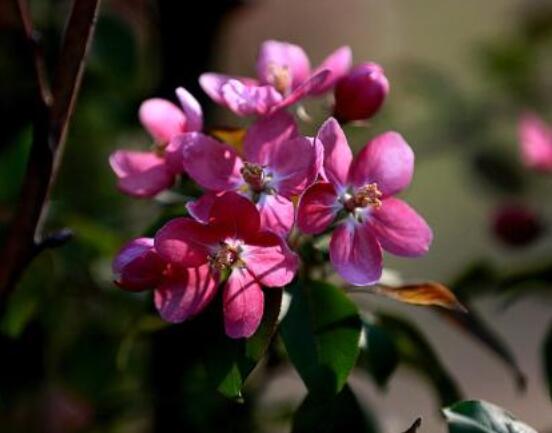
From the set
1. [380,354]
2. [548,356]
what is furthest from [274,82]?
[548,356]

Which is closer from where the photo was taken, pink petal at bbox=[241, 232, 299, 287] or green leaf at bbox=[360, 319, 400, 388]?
pink petal at bbox=[241, 232, 299, 287]

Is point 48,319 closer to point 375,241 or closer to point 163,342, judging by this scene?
point 163,342

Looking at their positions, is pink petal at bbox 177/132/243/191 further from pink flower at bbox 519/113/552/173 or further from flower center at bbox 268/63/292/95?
pink flower at bbox 519/113/552/173

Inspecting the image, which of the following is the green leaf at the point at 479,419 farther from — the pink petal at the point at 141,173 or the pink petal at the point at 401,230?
the pink petal at the point at 141,173

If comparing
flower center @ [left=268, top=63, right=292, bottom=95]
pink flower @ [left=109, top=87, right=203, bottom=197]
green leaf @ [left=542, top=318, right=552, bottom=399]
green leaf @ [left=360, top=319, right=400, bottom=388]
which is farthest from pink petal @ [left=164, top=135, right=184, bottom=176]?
green leaf @ [left=542, top=318, right=552, bottom=399]

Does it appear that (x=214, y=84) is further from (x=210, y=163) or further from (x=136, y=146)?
(x=136, y=146)

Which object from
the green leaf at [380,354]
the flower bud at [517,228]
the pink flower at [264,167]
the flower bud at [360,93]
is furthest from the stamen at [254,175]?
the flower bud at [517,228]
